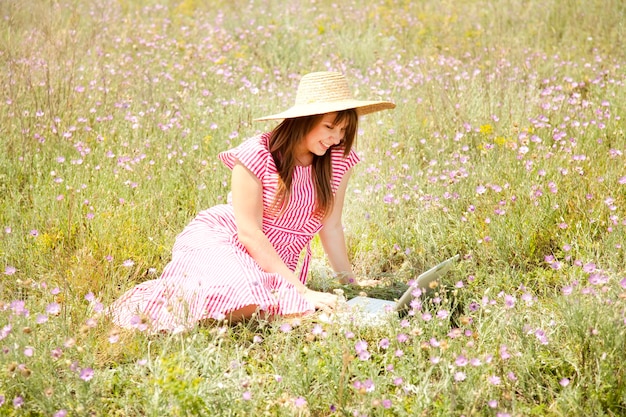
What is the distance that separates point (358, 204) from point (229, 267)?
1.47 metres

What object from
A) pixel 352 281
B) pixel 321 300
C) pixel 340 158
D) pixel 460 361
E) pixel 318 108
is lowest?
pixel 352 281

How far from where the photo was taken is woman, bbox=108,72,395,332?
3074 millimetres

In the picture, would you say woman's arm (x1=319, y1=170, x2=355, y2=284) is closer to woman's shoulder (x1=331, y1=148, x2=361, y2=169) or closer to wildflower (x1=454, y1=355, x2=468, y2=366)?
woman's shoulder (x1=331, y1=148, x2=361, y2=169)

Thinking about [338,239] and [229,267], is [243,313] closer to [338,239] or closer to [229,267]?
[229,267]

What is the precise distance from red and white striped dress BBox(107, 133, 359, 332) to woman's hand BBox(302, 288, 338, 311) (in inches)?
1.5

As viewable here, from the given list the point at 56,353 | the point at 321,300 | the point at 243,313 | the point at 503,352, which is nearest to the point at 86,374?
the point at 56,353

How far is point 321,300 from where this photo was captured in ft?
10.4

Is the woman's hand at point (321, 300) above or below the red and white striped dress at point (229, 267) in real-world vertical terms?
below

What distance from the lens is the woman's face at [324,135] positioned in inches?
130

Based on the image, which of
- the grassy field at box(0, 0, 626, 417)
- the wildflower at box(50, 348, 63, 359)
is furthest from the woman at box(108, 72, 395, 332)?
the wildflower at box(50, 348, 63, 359)

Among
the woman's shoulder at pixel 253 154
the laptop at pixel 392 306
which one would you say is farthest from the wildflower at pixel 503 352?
the woman's shoulder at pixel 253 154

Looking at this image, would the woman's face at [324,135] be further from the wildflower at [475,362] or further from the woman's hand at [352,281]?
the wildflower at [475,362]

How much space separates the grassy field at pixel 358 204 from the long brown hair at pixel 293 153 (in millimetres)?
528

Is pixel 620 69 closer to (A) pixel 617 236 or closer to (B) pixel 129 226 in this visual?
(A) pixel 617 236
